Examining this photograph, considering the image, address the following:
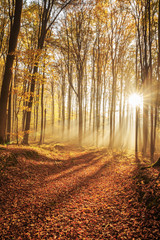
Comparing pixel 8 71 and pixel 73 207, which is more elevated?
pixel 8 71

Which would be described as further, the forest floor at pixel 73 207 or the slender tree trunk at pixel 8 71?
the slender tree trunk at pixel 8 71

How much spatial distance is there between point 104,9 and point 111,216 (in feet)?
55.3

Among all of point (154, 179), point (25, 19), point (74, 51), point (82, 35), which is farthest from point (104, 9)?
point (154, 179)

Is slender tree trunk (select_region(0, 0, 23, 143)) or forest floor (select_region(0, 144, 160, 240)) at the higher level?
slender tree trunk (select_region(0, 0, 23, 143))

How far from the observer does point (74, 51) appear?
1474 centimetres

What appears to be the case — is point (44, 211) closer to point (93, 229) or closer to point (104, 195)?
point (93, 229)

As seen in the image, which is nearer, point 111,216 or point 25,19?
point 111,216

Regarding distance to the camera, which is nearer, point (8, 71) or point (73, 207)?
point (73, 207)

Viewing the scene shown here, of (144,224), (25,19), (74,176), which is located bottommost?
(74,176)

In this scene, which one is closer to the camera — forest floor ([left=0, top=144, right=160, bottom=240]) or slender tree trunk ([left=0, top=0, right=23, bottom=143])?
forest floor ([left=0, top=144, right=160, bottom=240])

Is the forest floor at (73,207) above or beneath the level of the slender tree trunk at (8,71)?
beneath

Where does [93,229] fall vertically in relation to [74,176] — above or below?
above

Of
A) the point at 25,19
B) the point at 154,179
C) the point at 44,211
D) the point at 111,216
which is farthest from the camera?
the point at 25,19

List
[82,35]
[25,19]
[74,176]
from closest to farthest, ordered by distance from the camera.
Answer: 1. [74,176]
2. [25,19]
3. [82,35]
